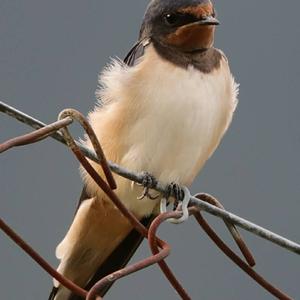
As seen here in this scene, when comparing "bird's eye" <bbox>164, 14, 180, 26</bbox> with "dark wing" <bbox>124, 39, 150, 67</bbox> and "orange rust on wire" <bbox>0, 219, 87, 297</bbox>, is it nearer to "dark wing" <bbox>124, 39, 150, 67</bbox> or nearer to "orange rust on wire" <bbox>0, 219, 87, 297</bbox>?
"dark wing" <bbox>124, 39, 150, 67</bbox>

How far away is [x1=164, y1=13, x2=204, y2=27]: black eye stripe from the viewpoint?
9.28 feet

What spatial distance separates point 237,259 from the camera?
6.92 feet

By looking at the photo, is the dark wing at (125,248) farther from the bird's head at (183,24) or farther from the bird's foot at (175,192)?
the bird's foot at (175,192)

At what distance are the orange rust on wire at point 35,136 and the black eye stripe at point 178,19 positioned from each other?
3.19 feet

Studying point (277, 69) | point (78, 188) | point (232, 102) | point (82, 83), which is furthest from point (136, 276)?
point (232, 102)

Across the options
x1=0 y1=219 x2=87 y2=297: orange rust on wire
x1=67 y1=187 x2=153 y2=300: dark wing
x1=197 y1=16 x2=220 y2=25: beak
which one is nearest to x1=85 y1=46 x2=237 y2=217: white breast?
x1=197 y1=16 x2=220 y2=25: beak

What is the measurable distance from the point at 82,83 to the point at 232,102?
2.55 metres

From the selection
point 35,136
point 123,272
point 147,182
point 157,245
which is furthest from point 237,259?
point 147,182

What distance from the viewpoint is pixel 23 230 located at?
4996 mm

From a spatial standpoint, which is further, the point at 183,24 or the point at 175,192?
the point at 183,24

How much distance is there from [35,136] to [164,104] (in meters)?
0.96

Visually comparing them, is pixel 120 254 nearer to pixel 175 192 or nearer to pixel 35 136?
pixel 175 192

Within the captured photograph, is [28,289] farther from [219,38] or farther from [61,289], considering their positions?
[61,289]

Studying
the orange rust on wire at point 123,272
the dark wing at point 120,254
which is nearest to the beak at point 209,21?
the dark wing at point 120,254
